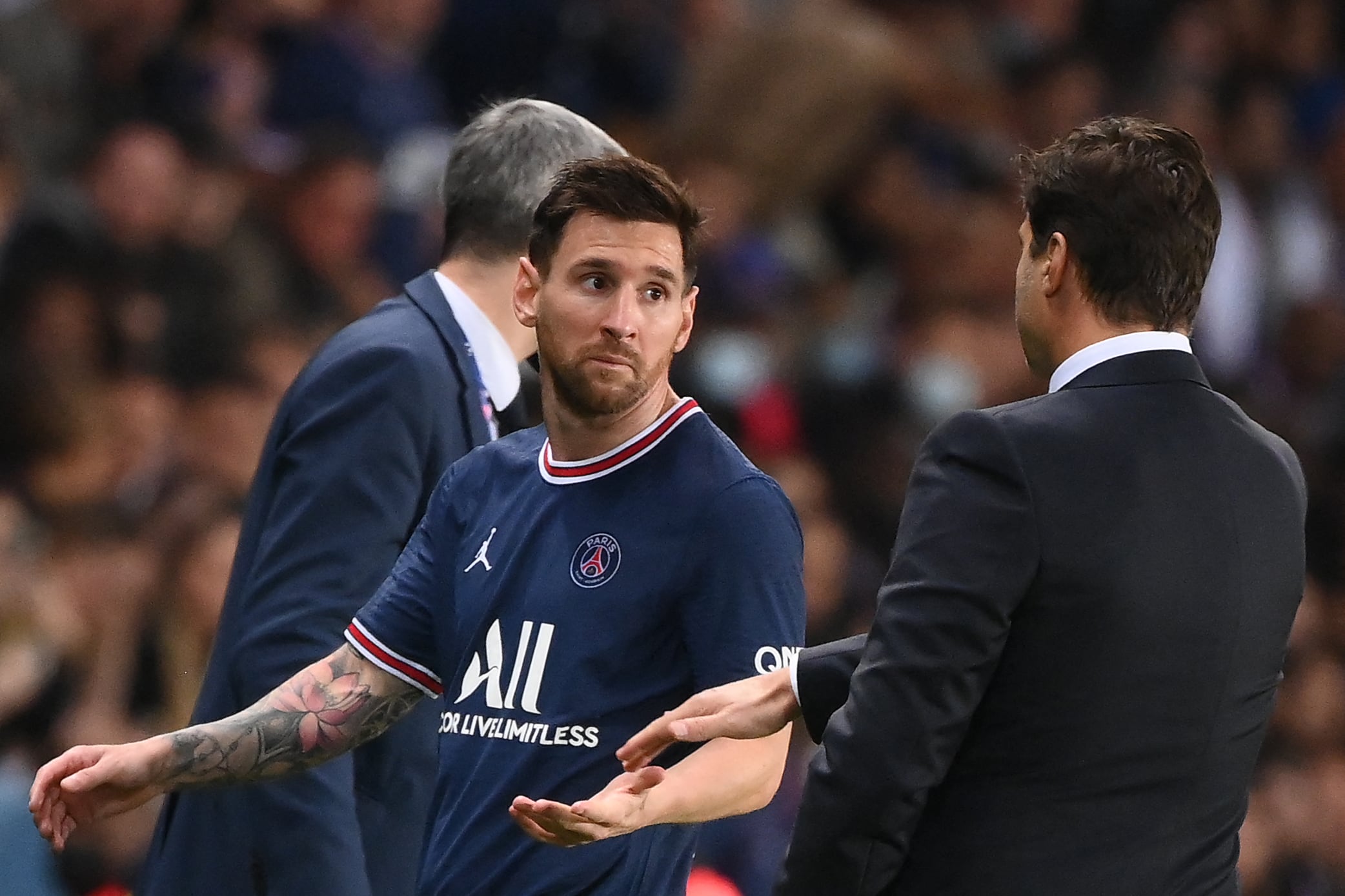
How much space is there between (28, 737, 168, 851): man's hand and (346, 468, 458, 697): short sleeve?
13.5 inches

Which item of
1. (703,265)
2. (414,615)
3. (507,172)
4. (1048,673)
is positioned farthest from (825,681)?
(703,265)

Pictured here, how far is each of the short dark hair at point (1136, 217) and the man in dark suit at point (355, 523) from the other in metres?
1.22

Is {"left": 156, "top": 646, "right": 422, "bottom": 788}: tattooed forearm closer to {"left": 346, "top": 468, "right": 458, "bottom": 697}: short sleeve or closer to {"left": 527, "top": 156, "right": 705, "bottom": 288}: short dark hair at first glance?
{"left": 346, "top": 468, "right": 458, "bottom": 697}: short sleeve

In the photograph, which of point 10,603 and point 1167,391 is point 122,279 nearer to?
point 10,603

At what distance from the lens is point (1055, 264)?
8.39ft

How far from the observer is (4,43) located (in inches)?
263

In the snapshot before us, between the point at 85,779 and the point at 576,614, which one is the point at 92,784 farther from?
the point at 576,614

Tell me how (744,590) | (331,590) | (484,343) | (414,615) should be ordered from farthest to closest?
(484,343), (331,590), (414,615), (744,590)

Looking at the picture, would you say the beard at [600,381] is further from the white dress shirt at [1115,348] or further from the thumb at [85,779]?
the thumb at [85,779]

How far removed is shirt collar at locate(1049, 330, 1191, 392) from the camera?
2.54 metres

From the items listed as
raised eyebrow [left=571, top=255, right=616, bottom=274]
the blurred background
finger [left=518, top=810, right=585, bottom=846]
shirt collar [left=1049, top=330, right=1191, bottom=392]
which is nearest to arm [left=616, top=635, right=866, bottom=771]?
finger [left=518, top=810, right=585, bottom=846]

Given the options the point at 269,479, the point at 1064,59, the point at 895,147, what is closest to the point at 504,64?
the point at 895,147

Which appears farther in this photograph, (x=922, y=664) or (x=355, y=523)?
(x=355, y=523)

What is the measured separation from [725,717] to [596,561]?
43 centimetres
